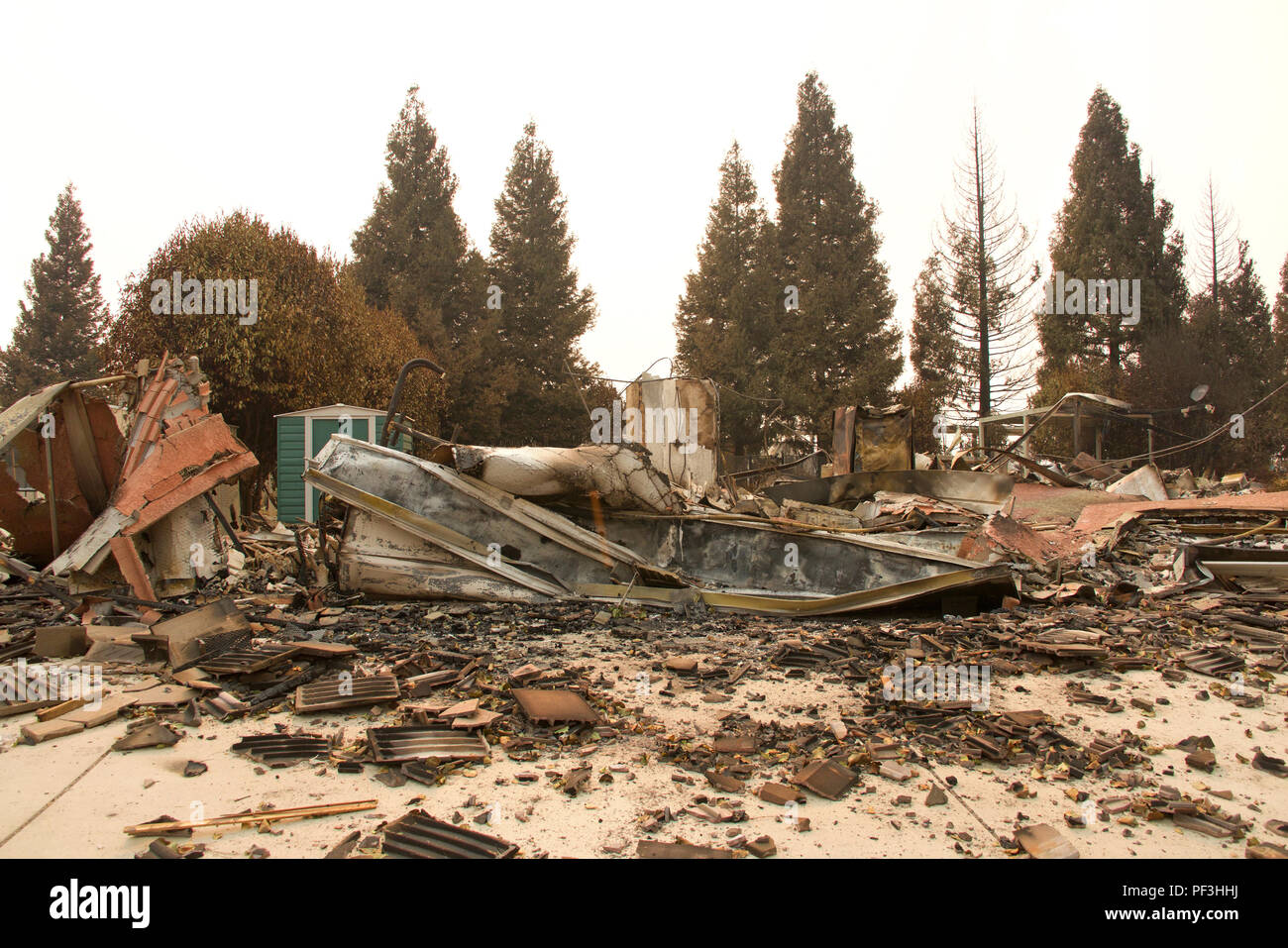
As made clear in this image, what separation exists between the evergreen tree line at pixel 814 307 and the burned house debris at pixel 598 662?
16.5m

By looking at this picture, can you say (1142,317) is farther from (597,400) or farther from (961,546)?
(961,546)

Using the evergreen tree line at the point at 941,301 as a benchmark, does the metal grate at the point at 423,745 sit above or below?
below

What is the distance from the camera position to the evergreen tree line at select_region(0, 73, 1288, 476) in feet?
86.9

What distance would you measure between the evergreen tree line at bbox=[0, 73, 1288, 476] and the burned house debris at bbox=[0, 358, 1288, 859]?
16529mm

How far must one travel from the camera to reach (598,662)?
4.64 m

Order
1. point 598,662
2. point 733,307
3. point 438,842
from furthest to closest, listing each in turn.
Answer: point 733,307
point 598,662
point 438,842

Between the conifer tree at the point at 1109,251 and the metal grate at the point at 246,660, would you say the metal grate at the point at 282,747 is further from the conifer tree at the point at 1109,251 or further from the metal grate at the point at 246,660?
the conifer tree at the point at 1109,251

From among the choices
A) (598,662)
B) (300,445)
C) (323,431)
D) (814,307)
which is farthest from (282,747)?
(814,307)

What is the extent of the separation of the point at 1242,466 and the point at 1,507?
31683 mm

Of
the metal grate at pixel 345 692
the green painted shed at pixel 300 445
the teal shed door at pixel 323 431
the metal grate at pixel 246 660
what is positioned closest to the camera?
the metal grate at pixel 345 692

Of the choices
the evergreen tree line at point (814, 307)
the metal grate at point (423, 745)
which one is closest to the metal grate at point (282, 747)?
the metal grate at point (423, 745)

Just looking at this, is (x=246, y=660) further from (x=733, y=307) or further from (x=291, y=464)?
(x=733, y=307)

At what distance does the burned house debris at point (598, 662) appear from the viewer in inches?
97.3

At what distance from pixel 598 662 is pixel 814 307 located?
87.8 feet
